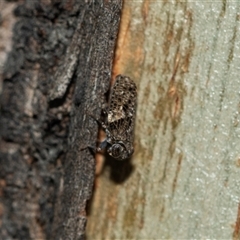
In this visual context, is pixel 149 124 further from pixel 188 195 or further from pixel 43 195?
pixel 43 195

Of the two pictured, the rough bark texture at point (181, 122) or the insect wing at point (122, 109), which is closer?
the rough bark texture at point (181, 122)

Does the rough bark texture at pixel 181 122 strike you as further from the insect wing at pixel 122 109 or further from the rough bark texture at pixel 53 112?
the rough bark texture at pixel 53 112

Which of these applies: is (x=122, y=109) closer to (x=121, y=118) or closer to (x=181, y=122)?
(x=121, y=118)

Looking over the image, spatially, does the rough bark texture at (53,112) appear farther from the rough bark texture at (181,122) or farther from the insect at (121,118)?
the rough bark texture at (181,122)

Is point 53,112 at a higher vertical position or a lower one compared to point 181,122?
lower

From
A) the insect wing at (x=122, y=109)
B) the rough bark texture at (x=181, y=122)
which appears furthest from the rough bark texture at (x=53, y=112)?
the rough bark texture at (x=181, y=122)

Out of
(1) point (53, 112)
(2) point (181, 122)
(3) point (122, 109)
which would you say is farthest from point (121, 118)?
(1) point (53, 112)

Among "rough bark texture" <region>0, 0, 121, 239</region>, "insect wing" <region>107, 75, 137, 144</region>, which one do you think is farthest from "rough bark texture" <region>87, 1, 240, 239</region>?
"rough bark texture" <region>0, 0, 121, 239</region>
